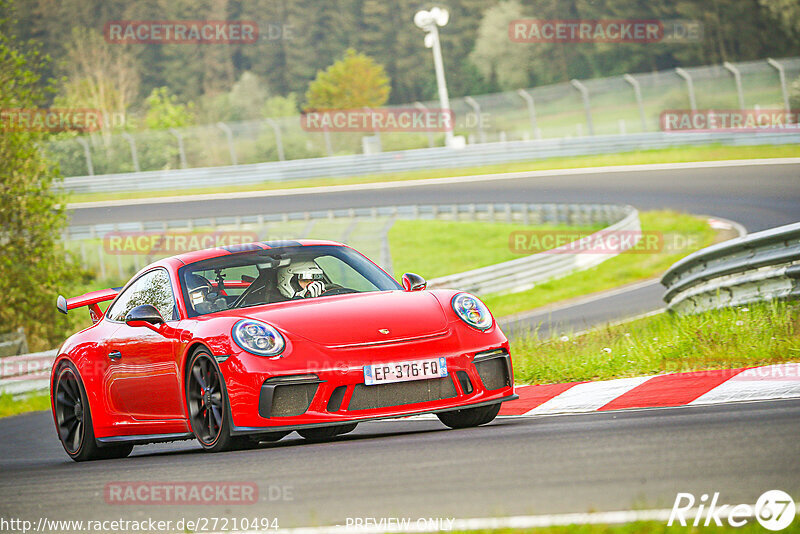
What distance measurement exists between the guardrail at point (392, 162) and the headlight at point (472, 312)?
29.2 m

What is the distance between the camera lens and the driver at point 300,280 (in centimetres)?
736

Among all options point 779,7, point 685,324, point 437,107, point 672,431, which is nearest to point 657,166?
point 437,107

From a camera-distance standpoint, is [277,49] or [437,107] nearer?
[437,107]

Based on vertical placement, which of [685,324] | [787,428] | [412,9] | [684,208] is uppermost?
[412,9]

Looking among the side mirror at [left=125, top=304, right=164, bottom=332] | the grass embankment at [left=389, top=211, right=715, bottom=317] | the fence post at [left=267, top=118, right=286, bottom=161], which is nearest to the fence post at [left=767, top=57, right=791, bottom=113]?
the grass embankment at [left=389, top=211, right=715, bottom=317]

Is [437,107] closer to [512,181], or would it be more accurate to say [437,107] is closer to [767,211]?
[512,181]

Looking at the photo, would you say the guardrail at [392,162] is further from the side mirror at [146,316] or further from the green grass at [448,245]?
the side mirror at [146,316]

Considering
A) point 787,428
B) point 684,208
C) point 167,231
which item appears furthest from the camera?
A: point 167,231

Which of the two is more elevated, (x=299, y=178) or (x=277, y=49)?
(x=277, y=49)

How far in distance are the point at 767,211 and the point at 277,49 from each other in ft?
264

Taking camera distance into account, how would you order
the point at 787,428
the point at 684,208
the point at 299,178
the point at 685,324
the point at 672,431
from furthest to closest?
1. the point at 299,178
2. the point at 684,208
3. the point at 685,324
4. the point at 672,431
5. the point at 787,428

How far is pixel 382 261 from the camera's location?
74.6 ft

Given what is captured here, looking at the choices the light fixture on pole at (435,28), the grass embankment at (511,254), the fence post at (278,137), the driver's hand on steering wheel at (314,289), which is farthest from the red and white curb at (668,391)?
the fence post at (278,137)

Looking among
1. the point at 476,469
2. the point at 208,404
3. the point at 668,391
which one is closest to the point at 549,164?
the point at 668,391
